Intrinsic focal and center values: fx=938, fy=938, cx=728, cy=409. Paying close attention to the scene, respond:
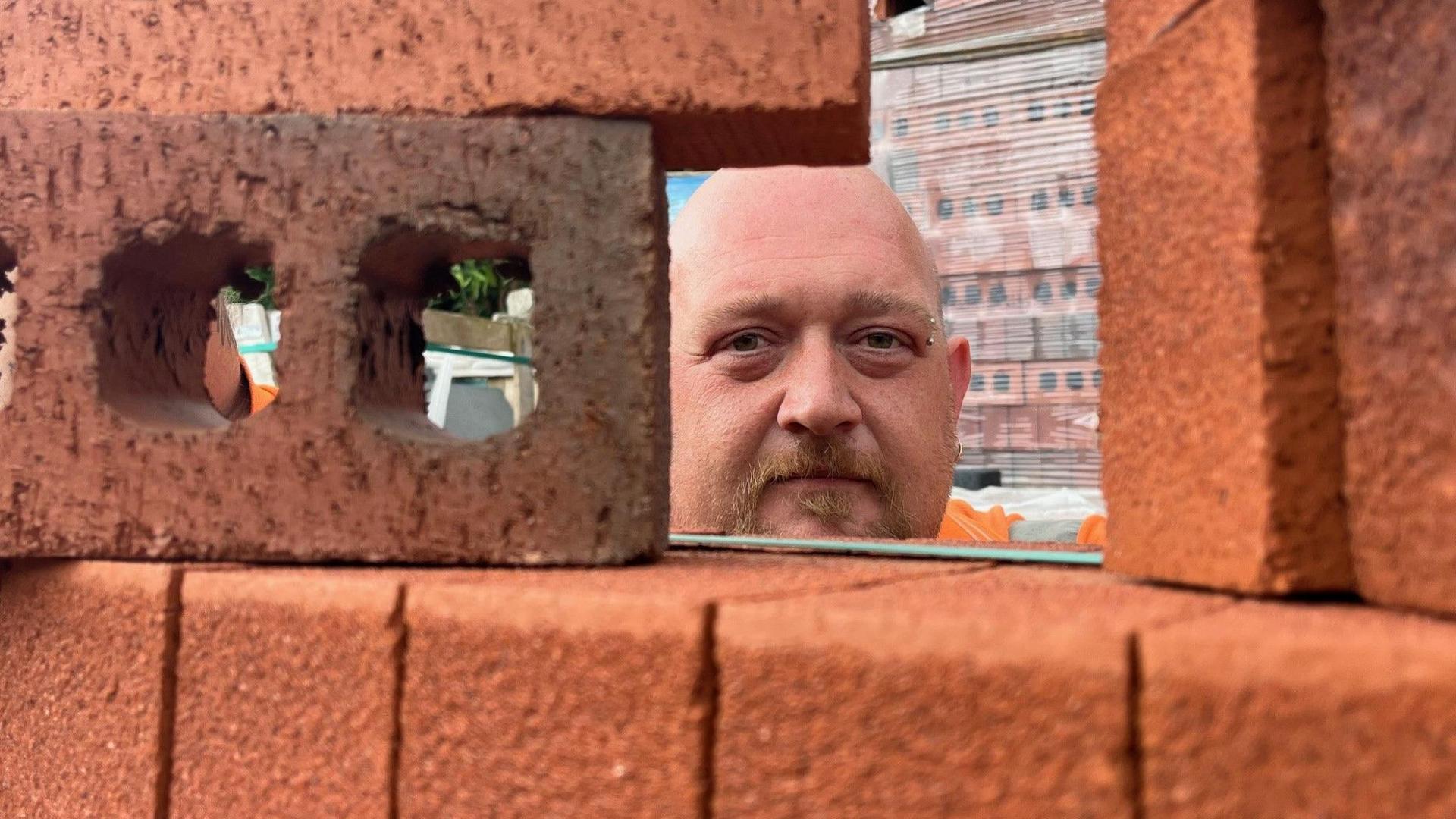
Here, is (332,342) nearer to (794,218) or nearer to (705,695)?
(705,695)

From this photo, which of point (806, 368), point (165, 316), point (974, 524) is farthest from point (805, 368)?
point (165, 316)

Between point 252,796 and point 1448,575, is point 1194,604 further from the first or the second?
point 252,796

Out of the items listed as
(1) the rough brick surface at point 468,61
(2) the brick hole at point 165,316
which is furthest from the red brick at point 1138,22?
(2) the brick hole at point 165,316

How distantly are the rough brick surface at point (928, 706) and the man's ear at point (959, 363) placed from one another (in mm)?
3408

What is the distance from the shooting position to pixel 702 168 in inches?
62.5

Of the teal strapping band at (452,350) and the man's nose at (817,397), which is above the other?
the teal strapping band at (452,350)

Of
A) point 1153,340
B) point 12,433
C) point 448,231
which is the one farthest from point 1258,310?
point 12,433

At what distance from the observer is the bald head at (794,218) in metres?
3.36

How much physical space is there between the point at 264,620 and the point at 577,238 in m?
0.65

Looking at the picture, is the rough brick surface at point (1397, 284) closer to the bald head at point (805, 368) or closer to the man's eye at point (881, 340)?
the bald head at point (805, 368)

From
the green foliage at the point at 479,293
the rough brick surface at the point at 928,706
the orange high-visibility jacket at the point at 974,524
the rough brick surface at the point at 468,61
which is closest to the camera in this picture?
the rough brick surface at the point at 928,706

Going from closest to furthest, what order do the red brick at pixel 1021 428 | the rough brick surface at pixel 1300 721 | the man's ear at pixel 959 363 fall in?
the rough brick surface at pixel 1300 721 → the man's ear at pixel 959 363 → the red brick at pixel 1021 428

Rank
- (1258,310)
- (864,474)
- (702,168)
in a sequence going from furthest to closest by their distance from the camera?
(864,474)
(702,168)
(1258,310)

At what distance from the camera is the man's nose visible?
117 inches
